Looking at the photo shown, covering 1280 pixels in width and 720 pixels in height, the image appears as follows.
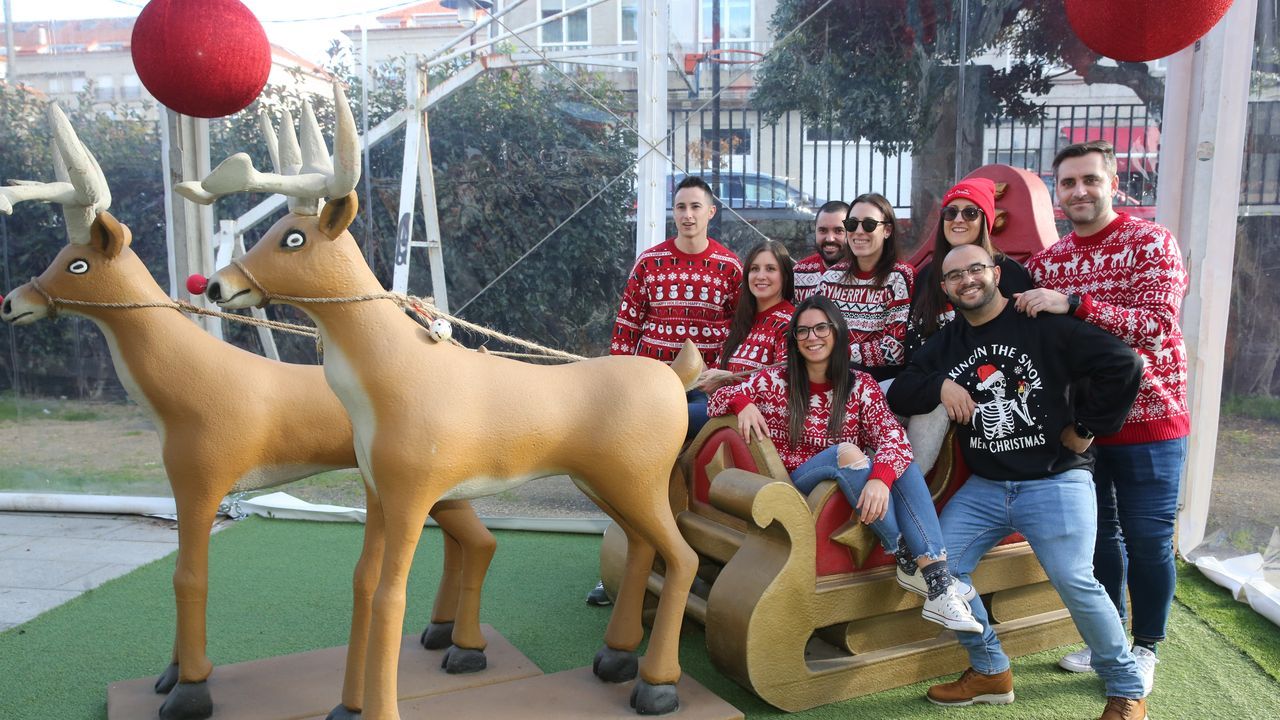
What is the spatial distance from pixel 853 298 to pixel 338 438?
1725 mm

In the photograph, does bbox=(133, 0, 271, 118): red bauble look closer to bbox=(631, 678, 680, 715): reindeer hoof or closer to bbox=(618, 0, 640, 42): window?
bbox=(618, 0, 640, 42): window

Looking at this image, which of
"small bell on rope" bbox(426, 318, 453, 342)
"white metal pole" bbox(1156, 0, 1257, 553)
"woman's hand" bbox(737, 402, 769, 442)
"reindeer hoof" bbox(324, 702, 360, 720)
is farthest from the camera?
"white metal pole" bbox(1156, 0, 1257, 553)

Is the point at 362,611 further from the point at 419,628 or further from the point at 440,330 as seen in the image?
the point at 419,628

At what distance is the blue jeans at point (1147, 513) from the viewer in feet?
8.71

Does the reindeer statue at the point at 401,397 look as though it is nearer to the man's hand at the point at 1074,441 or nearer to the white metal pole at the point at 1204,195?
the man's hand at the point at 1074,441

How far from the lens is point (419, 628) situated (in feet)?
10.8

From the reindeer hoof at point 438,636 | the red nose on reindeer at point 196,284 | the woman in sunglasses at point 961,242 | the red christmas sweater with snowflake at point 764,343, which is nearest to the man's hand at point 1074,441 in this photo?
the woman in sunglasses at point 961,242

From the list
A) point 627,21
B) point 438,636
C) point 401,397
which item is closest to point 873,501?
point 401,397

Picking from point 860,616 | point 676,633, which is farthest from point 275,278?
point 860,616

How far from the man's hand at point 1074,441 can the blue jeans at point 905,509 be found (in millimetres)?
393

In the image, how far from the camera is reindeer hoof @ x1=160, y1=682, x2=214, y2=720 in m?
2.44

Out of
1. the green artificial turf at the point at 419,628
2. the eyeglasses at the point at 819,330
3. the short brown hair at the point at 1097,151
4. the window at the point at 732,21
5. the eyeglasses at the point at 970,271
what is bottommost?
the green artificial turf at the point at 419,628

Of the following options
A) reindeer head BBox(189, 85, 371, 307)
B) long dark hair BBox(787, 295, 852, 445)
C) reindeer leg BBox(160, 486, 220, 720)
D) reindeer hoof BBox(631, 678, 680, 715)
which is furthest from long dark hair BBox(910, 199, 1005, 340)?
reindeer leg BBox(160, 486, 220, 720)

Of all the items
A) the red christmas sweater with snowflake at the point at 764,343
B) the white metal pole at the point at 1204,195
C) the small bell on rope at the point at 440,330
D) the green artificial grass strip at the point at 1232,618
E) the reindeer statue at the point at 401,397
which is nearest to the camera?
the reindeer statue at the point at 401,397
